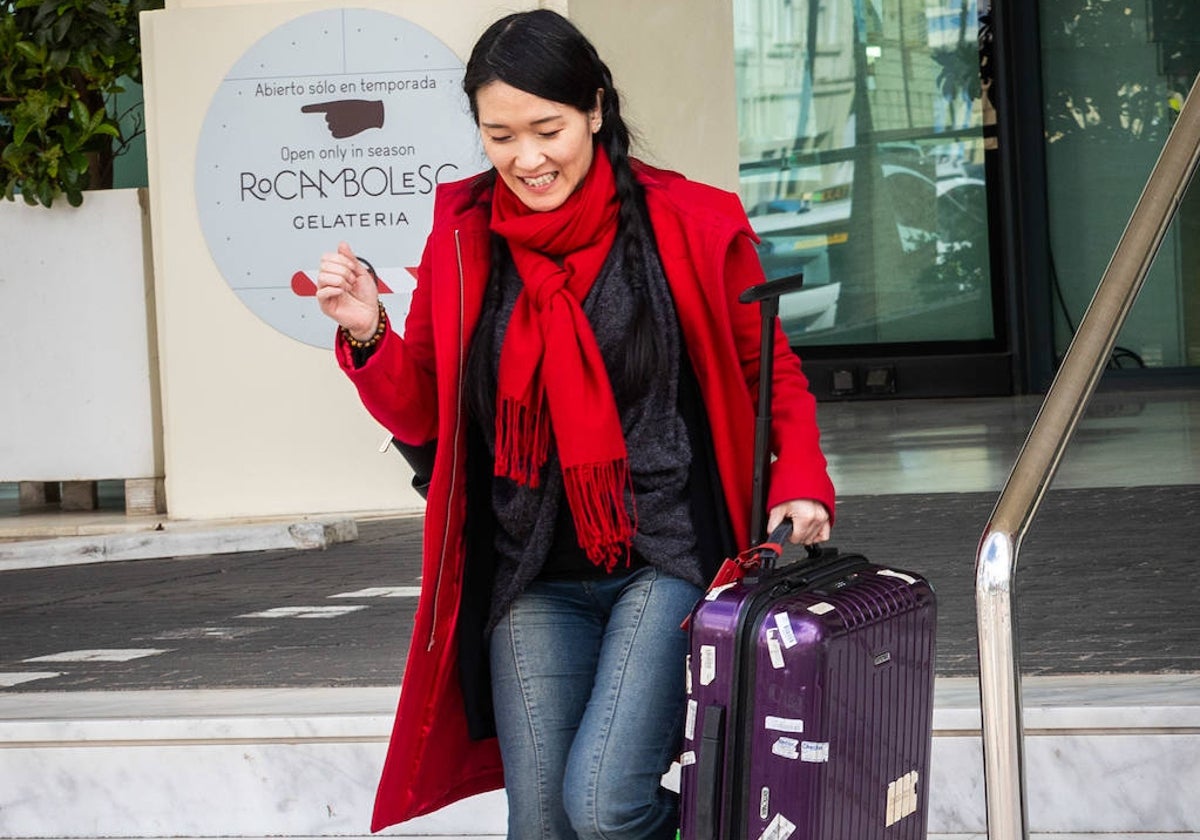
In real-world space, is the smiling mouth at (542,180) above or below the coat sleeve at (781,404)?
above

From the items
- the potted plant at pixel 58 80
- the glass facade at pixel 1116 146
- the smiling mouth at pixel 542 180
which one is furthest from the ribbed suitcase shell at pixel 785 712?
the glass facade at pixel 1116 146

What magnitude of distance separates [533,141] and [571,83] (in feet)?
0.36

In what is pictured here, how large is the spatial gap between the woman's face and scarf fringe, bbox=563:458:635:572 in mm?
439

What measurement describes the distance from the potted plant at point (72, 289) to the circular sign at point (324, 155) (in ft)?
2.33

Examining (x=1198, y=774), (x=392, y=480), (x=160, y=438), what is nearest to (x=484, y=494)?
(x=1198, y=774)

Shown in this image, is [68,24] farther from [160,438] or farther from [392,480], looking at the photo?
[392,480]

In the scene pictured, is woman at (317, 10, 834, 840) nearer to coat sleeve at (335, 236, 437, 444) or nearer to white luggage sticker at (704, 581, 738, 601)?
coat sleeve at (335, 236, 437, 444)

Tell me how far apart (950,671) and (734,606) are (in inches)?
78.9

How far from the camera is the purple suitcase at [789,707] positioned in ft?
8.55

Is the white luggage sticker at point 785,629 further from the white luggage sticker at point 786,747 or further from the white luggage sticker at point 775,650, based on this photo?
the white luggage sticker at point 786,747

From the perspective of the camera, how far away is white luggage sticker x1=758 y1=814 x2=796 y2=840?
2.62 metres

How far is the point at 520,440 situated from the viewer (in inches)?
113

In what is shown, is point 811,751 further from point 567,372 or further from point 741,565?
point 567,372

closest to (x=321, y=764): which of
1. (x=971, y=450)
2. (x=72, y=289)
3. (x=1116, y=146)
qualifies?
(x=72, y=289)
